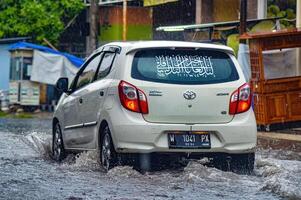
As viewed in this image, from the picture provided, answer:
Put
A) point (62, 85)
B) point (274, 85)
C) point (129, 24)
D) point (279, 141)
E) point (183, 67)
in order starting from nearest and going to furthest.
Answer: point (183, 67), point (62, 85), point (279, 141), point (274, 85), point (129, 24)

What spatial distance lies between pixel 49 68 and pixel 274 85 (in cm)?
1250

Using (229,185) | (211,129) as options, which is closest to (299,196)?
(229,185)

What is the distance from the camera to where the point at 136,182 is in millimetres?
8969

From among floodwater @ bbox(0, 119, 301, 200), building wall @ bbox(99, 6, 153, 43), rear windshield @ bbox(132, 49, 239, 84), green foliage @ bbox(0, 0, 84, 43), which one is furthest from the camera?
building wall @ bbox(99, 6, 153, 43)

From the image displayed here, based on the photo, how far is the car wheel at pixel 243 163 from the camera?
32.7ft

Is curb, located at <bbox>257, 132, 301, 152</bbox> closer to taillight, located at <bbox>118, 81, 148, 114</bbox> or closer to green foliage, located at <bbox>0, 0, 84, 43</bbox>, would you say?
taillight, located at <bbox>118, 81, 148, 114</bbox>

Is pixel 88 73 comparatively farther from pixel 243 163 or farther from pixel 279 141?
pixel 279 141

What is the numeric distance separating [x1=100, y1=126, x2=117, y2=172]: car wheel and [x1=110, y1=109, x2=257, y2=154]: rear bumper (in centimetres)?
19

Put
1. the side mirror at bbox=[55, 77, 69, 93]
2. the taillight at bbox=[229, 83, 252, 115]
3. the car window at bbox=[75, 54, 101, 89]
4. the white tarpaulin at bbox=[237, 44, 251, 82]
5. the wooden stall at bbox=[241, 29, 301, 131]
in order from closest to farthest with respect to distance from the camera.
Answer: the taillight at bbox=[229, 83, 252, 115] < the car window at bbox=[75, 54, 101, 89] < the side mirror at bbox=[55, 77, 69, 93] < the wooden stall at bbox=[241, 29, 301, 131] < the white tarpaulin at bbox=[237, 44, 251, 82]

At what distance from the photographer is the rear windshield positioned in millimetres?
9602

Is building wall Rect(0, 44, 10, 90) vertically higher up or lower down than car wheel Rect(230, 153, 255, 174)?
higher up

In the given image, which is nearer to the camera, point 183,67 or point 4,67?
point 183,67

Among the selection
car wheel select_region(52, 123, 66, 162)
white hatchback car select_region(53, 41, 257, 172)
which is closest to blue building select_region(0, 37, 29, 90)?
car wheel select_region(52, 123, 66, 162)

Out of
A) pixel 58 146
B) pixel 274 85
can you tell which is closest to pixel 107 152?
pixel 58 146
